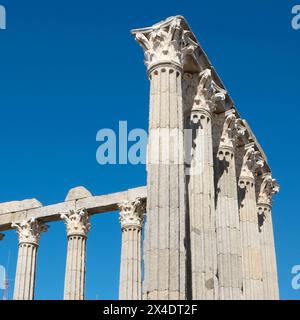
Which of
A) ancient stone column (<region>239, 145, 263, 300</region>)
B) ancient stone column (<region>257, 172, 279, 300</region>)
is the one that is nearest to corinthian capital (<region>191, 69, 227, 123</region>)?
ancient stone column (<region>239, 145, 263, 300</region>)

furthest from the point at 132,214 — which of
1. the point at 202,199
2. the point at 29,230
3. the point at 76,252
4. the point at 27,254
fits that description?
the point at 202,199

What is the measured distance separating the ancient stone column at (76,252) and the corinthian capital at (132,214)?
323cm

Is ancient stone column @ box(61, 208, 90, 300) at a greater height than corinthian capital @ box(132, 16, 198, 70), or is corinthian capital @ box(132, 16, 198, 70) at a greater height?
corinthian capital @ box(132, 16, 198, 70)

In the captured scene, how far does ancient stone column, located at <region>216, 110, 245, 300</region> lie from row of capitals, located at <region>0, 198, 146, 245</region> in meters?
10.1

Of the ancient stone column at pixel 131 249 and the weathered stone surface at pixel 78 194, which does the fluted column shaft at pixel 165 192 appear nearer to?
the ancient stone column at pixel 131 249

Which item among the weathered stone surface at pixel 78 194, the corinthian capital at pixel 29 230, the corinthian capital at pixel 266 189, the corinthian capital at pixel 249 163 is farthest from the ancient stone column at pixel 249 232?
the corinthian capital at pixel 29 230

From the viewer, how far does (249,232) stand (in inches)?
1628

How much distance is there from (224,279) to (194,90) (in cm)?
996

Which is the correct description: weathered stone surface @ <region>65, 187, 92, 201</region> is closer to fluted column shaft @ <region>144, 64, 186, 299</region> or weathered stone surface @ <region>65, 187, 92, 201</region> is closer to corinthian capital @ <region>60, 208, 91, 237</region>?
corinthian capital @ <region>60, 208, 91, 237</region>

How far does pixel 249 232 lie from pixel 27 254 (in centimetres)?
1782

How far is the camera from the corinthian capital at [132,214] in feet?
153

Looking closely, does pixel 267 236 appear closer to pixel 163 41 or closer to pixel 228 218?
pixel 228 218

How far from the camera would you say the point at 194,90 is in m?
34.9

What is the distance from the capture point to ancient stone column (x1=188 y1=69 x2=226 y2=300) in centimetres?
2997
